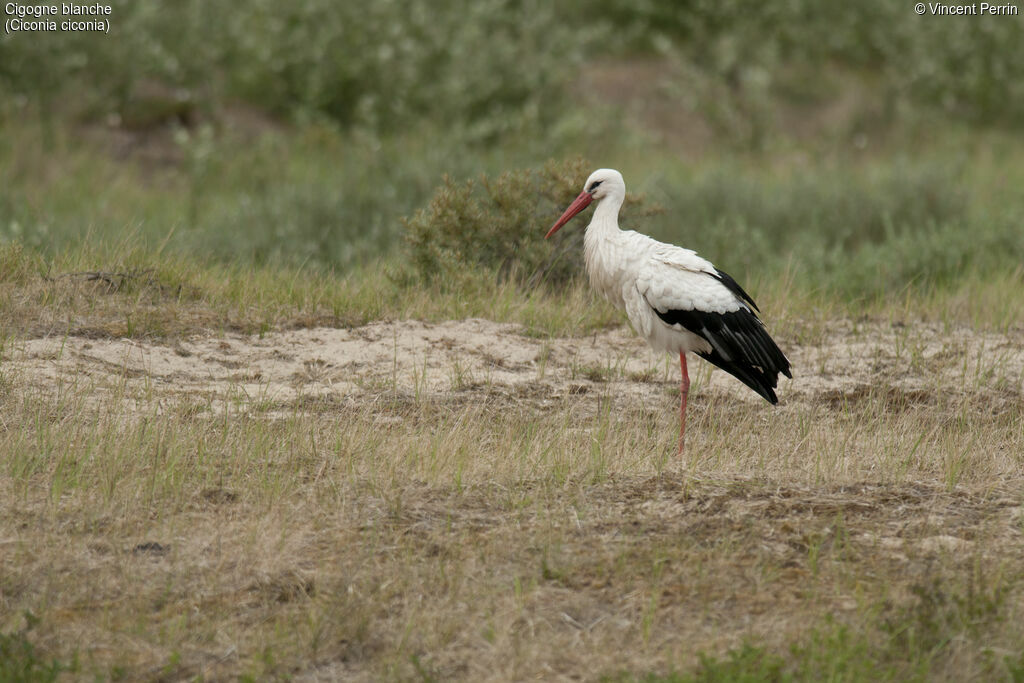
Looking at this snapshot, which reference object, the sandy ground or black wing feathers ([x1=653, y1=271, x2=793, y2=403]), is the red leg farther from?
the sandy ground

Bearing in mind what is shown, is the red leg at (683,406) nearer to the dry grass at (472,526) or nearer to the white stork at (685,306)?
the white stork at (685,306)

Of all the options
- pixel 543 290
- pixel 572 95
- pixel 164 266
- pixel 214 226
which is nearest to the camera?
pixel 164 266

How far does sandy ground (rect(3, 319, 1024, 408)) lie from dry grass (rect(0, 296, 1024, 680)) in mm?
35

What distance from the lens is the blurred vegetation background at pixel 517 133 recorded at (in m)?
9.67

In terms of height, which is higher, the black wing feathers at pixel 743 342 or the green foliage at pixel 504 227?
the green foliage at pixel 504 227

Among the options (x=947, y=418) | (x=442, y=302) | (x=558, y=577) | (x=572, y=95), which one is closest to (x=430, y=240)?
(x=442, y=302)

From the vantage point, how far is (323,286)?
25.0ft

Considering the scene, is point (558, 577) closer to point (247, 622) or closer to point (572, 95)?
point (247, 622)

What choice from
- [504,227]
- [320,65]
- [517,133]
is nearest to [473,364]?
[504,227]

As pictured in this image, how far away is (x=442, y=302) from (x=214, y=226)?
3693mm

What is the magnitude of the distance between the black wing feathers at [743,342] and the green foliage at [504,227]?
2.33 meters

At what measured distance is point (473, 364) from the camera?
680 centimetres

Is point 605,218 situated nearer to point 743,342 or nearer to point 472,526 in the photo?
point 743,342

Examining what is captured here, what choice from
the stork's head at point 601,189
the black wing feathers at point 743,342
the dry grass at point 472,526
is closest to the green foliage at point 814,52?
the stork's head at point 601,189
